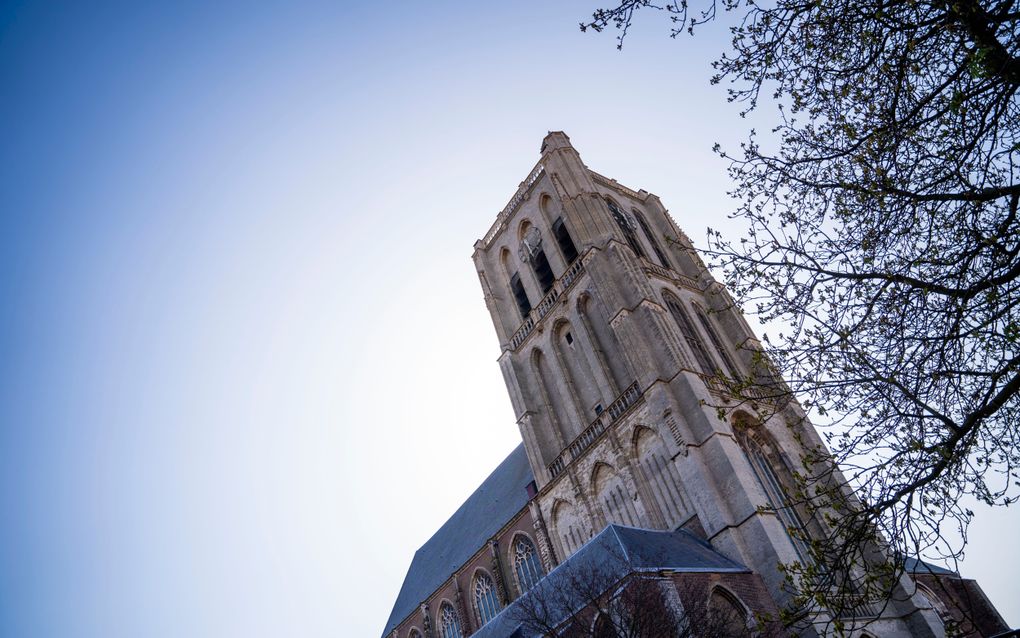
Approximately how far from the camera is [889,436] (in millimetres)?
5262

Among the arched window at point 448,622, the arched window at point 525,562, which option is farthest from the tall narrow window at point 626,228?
the arched window at point 448,622

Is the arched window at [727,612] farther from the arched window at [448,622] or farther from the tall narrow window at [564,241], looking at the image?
the arched window at [448,622]

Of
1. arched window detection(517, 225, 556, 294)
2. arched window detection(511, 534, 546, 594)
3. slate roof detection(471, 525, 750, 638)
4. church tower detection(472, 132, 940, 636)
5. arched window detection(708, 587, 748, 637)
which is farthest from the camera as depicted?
arched window detection(517, 225, 556, 294)

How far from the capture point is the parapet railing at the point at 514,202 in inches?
1098

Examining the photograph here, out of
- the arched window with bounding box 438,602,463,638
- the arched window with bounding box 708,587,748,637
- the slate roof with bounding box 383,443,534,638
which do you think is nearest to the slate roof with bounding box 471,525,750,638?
the arched window with bounding box 708,587,748,637

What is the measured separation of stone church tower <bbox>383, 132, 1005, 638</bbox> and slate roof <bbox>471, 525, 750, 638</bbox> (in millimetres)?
78

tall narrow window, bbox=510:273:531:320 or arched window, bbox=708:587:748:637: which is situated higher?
tall narrow window, bbox=510:273:531:320

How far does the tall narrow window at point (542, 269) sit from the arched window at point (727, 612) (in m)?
14.3

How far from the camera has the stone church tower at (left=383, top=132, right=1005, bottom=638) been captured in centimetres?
1455

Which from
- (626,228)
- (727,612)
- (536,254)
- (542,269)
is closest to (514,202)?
(536,254)

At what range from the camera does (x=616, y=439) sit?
60.5 feet

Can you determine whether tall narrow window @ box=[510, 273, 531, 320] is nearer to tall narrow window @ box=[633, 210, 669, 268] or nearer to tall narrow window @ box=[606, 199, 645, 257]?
tall narrow window @ box=[606, 199, 645, 257]

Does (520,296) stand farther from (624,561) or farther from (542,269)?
(624,561)

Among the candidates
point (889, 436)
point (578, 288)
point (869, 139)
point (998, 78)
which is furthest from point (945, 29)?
point (578, 288)
